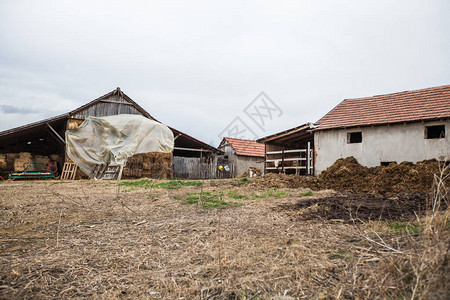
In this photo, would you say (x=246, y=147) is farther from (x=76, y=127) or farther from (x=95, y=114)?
(x=76, y=127)

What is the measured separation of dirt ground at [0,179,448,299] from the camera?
2.56 metres

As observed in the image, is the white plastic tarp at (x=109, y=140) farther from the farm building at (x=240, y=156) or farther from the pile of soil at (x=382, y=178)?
the pile of soil at (x=382, y=178)

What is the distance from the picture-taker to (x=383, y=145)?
12.4m

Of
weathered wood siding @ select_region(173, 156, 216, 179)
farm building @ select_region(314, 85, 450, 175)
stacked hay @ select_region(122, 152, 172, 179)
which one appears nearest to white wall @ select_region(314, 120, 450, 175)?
farm building @ select_region(314, 85, 450, 175)

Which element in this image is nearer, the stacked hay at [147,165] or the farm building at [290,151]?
the farm building at [290,151]

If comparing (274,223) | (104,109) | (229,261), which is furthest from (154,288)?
(104,109)

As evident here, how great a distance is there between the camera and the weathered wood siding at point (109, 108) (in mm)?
18448

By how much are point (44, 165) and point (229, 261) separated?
18933 mm

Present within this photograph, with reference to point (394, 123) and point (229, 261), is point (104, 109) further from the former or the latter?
point (229, 261)

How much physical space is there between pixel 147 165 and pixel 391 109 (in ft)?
43.0

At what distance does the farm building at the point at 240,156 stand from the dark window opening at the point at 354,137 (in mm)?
12620

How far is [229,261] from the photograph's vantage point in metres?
3.18

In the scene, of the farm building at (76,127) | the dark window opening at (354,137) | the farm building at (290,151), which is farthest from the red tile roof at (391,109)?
the farm building at (76,127)

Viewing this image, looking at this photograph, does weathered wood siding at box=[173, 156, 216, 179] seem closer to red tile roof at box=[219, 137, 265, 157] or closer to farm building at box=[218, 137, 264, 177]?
farm building at box=[218, 137, 264, 177]
